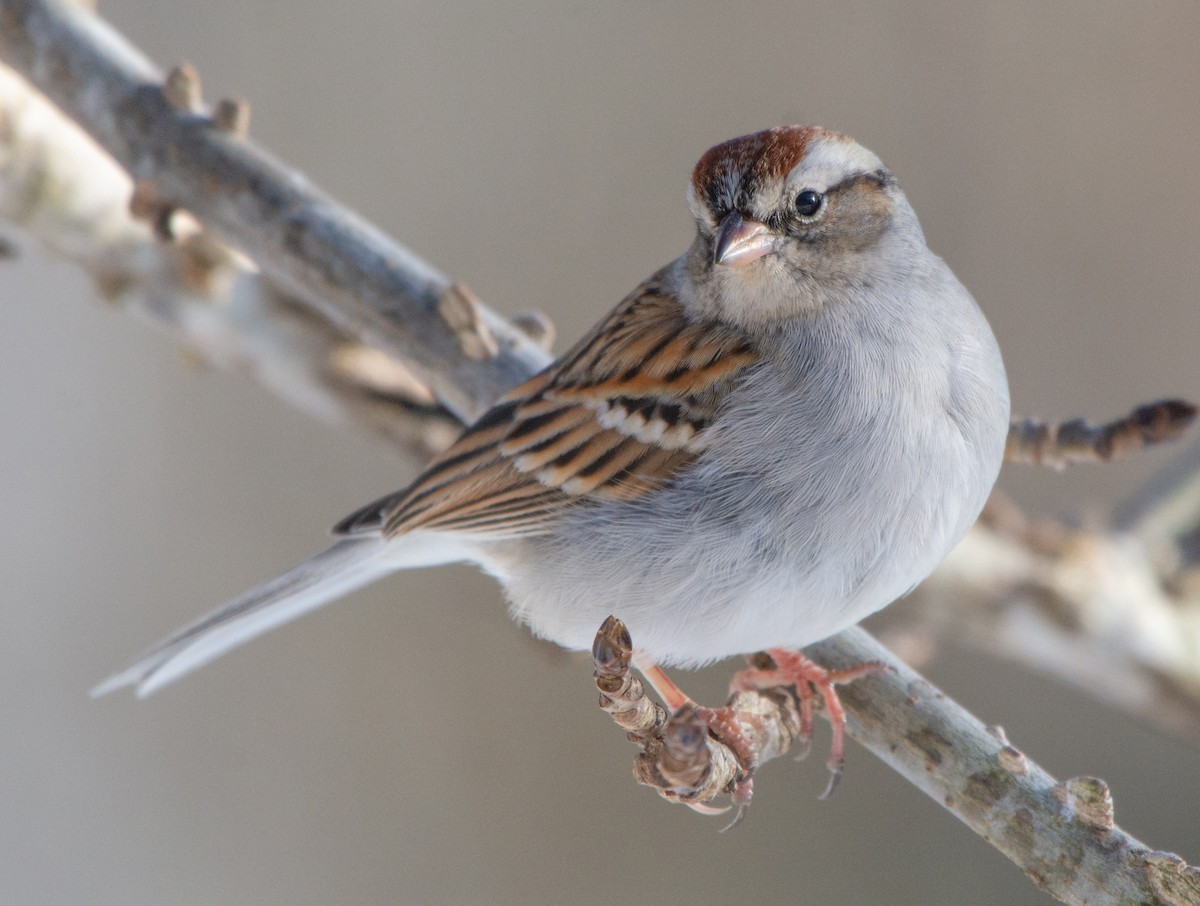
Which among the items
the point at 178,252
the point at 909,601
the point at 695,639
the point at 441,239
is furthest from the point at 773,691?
the point at 441,239

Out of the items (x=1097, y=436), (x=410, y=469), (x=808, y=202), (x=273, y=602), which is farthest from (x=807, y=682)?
(x=410, y=469)

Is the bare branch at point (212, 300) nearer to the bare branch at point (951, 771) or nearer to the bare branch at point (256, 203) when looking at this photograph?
the bare branch at point (256, 203)

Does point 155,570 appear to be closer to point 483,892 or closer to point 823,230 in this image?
point 483,892

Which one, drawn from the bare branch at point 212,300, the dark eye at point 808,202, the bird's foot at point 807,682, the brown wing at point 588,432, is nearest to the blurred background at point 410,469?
the bare branch at point 212,300

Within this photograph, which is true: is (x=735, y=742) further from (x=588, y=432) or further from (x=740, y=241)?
(x=740, y=241)

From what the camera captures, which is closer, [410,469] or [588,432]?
[588,432]
